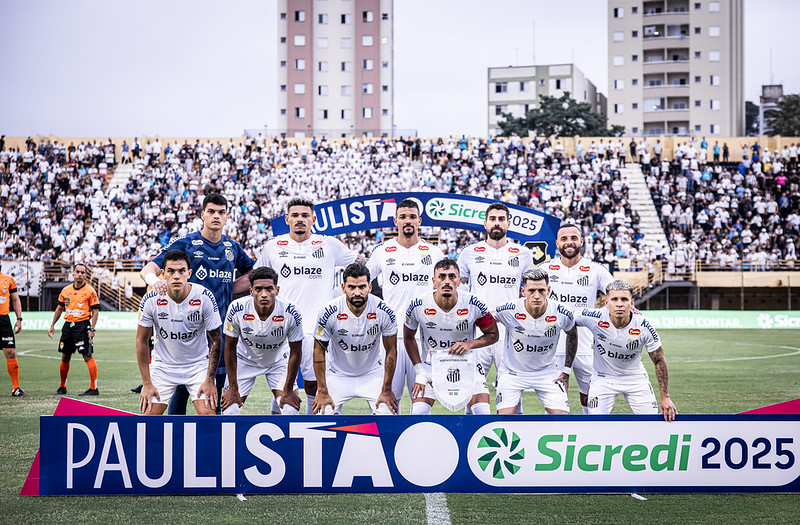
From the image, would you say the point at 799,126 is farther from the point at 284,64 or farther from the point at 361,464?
the point at 361,464

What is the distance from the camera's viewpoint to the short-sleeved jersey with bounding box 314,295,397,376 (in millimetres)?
7441

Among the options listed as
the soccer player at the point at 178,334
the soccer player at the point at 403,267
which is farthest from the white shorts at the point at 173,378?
the soccer player at the point at 403,267

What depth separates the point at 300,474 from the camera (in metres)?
6.27

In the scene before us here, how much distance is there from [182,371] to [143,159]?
3460cm

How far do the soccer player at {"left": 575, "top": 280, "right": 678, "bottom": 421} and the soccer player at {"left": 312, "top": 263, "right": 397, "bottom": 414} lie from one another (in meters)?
1.98

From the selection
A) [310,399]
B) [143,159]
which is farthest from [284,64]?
[310,399]

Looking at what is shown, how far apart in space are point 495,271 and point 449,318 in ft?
5.57

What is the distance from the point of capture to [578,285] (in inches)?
353

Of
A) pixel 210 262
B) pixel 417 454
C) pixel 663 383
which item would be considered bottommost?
pixel 417 454

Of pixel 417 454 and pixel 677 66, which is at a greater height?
pixel 677 66

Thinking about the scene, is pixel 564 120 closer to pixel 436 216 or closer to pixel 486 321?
pixel 436 216

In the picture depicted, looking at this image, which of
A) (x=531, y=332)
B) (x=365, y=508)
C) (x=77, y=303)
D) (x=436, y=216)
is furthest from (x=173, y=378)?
(x=436, y=216)

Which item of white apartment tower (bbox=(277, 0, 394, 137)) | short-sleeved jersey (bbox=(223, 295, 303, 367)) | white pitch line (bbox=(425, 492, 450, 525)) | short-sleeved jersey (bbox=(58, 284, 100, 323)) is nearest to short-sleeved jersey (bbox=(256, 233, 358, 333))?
short-sleeved jersey (bbox=(223, 295, 303, 367))

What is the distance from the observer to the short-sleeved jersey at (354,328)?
7441 millimetres
